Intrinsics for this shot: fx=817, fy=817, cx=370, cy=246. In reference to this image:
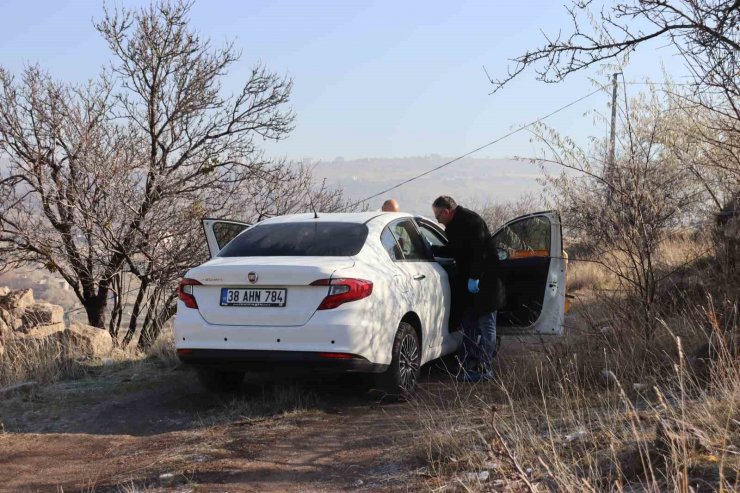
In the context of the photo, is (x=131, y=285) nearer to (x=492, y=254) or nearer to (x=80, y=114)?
(x=80, y=114)

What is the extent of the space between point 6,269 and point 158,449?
35.2 ft

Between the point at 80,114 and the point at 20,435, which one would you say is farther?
the point at 80,114

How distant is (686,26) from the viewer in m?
7.07

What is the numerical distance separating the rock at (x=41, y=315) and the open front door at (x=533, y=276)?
1143 cm

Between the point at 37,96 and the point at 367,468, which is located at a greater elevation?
the point at 37,96

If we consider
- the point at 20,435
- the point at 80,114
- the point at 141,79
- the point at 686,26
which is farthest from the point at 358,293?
the point at 141,79

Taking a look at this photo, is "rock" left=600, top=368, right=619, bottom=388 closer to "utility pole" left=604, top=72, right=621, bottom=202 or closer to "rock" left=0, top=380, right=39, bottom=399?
"utility pole" left=604, top=72, right=621, bottom=202

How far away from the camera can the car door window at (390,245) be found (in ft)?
23.3

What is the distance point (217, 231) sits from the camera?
833 cm

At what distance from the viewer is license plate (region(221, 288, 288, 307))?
6.32 metres

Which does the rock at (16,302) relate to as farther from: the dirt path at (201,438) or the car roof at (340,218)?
the car roof at (340,218)

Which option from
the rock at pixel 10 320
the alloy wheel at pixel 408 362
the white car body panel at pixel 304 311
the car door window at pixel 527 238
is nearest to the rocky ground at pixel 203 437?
the alloy wheel at pixel 408 362

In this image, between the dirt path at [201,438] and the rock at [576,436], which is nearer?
the rock at [576,436]

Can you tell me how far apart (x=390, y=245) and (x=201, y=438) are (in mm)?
2359
